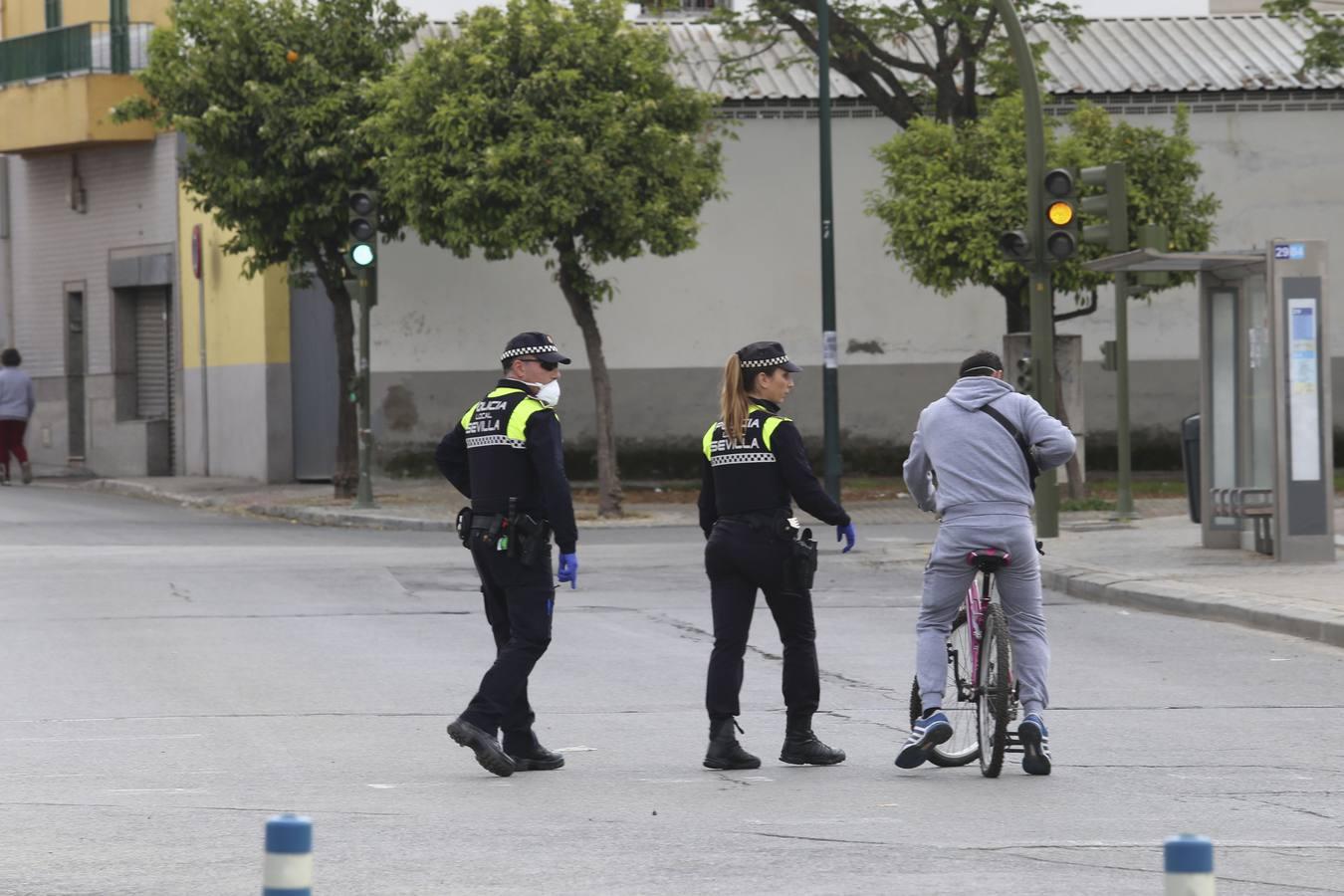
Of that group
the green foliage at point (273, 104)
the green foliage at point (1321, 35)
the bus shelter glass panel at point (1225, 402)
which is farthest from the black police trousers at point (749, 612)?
the green foliage at point (273, 104)

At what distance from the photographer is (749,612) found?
8734 mm

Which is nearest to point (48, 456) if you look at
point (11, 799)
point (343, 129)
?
point (343, 129)

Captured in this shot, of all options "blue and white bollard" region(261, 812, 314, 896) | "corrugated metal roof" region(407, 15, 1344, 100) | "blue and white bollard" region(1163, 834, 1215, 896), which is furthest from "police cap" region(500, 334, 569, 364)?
"corrugated metal roof" region(407, 15, 1344, 100)

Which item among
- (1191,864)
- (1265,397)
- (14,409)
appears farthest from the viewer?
(14,409)

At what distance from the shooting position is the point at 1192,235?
24359 mm

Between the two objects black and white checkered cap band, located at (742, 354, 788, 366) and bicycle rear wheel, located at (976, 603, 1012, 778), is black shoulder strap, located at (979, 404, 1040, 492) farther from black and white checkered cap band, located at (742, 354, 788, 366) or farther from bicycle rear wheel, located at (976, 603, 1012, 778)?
black and white checkered cap band, located at (742, 354, 788, 366)

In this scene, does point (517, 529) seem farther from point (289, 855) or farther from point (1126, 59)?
point (1126, 59)

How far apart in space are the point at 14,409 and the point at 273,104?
23.3ft

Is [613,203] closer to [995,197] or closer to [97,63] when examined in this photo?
[995,197]

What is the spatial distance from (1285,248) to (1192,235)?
27.1 feet

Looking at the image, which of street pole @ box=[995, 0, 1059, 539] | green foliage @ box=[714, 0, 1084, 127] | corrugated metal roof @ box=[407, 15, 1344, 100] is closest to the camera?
street pole @ box=[995, 0, 1059, 539]

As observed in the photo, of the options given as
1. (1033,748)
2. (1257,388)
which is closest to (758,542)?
(1033,748)

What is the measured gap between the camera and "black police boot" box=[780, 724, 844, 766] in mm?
8547

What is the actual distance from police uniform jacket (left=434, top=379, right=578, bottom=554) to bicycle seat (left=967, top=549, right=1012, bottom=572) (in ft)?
5.19
